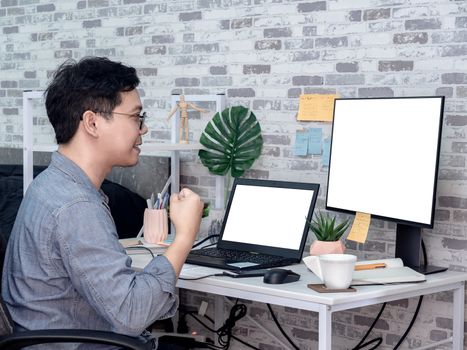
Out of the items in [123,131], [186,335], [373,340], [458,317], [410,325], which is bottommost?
[186,335]

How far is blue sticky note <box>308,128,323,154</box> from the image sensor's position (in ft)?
11.0

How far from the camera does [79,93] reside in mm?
2121

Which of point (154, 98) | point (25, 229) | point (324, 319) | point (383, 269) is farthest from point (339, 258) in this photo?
point (154, 98)

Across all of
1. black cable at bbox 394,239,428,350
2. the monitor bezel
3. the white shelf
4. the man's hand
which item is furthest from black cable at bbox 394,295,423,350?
the white shelf

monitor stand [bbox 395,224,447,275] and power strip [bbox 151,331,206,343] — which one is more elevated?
monitor stand [bbox 395,224,447,275]

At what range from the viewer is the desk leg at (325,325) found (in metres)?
2.36

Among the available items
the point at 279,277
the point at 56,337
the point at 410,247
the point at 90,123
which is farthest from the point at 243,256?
the point at 56,337

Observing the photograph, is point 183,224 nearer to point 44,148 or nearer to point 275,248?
point 275,248

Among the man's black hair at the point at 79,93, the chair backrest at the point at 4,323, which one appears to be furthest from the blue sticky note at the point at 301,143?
the chair backrest at the point at 4,323

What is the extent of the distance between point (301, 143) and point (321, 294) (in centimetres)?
111

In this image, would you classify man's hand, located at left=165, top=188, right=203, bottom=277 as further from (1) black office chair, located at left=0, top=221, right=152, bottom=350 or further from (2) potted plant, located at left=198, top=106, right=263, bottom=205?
(2) potted plant, located at left=198, top=106, right=263, bottom=205

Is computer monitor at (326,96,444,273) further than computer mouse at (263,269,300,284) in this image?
Yes

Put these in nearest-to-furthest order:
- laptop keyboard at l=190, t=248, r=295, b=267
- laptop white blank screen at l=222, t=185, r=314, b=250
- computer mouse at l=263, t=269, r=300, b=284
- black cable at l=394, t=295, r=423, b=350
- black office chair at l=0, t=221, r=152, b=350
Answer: black office chair at l=0, t=221, r=152, b=350, computer mouse at l=263, t=269, r=300, b=284, laptop keyboard at l=190, t=248, r=295, b=267, laptop white blank screen at l=222, t=185, r=314, b=250, black cable at l=394, t=295, r=423, b=350

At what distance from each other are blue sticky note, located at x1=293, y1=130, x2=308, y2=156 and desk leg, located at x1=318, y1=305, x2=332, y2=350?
3.71 feet
